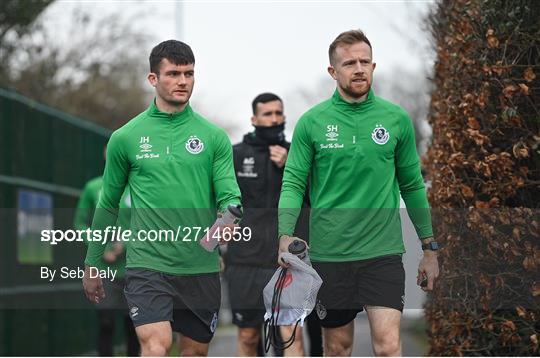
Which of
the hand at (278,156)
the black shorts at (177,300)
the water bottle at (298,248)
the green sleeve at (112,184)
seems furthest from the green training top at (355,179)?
the hand at (278,156)

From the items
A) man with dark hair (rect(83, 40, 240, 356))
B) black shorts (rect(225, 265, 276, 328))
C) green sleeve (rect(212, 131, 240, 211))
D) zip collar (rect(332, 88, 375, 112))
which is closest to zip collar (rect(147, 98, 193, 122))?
man with dark hair (rect(83, 40, 240, 356))

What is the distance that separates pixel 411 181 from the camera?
320 inches

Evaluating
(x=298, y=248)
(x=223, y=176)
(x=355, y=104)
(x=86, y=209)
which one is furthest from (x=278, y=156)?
(x=86, y=209)

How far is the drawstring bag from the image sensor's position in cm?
808

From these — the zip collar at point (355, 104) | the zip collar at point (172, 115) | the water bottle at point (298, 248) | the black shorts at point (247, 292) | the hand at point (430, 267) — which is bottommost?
the black shorts at point (247, 292)

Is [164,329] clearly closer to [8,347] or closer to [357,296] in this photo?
[357,296]

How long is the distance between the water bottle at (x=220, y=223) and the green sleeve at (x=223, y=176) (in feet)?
0.22

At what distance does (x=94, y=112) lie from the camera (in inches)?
1416

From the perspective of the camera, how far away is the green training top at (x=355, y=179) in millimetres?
8047

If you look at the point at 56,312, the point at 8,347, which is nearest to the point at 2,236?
the point at 8,347

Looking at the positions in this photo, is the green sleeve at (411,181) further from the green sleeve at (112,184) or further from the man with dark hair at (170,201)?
the green sleeve at (112,184)

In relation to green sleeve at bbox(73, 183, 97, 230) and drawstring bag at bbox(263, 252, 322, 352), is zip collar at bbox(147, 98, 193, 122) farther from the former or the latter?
green sleeve at bbox(73, 183, 97, 230)

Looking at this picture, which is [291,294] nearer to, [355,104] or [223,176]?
[223,176]

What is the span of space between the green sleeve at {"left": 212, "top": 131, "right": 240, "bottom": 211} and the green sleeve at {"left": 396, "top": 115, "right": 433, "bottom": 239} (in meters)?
1.03
